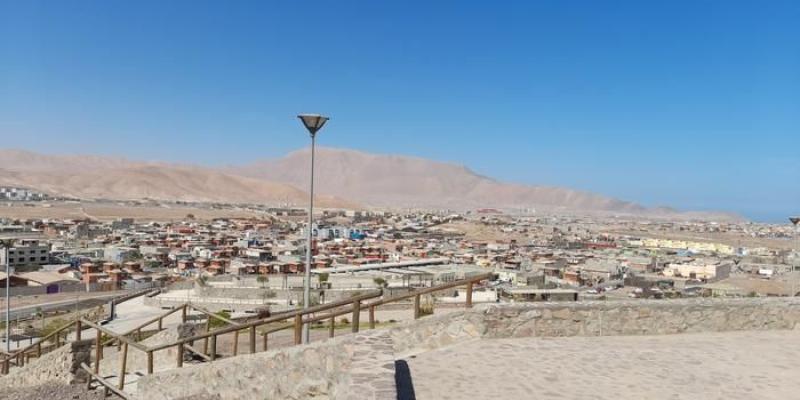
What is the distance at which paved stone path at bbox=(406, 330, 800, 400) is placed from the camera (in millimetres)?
7039

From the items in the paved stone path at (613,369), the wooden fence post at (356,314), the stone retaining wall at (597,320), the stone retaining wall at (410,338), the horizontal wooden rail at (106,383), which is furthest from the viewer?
the horizontal wooden rail at (106,383)

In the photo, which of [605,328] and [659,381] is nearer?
[659,381]

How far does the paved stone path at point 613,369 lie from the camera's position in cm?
704

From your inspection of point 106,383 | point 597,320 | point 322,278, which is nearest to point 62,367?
point 106,383

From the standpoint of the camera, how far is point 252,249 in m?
70.3

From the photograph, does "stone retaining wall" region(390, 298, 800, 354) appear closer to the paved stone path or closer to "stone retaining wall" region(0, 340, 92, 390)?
the paved stone path

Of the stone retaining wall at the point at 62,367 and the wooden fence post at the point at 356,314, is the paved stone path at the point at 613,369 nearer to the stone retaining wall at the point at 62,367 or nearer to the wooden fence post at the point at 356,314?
the wooden fence post at the point at 356,314

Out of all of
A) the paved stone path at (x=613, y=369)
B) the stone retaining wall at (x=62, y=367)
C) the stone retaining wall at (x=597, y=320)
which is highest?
the stone retaining wall at (x=597, y=320)

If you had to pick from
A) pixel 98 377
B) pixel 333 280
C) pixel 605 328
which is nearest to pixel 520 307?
pixel 605 328

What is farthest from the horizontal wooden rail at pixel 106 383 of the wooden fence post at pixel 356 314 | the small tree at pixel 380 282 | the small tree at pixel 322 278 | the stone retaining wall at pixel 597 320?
the small tree at pixel 322 278

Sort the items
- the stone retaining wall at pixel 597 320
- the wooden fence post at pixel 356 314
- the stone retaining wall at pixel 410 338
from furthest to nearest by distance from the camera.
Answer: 1. the stone retaining wall at pixel 597 320
2. the wooden fence post at pixel 356 314
3. the stone retaining wall at pixel 410 338

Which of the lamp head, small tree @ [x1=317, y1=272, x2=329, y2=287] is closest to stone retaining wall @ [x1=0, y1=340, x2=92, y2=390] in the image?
the lamp head

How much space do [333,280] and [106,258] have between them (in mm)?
32192

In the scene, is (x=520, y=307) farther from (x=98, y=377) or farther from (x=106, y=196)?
(x=106, y=196)
